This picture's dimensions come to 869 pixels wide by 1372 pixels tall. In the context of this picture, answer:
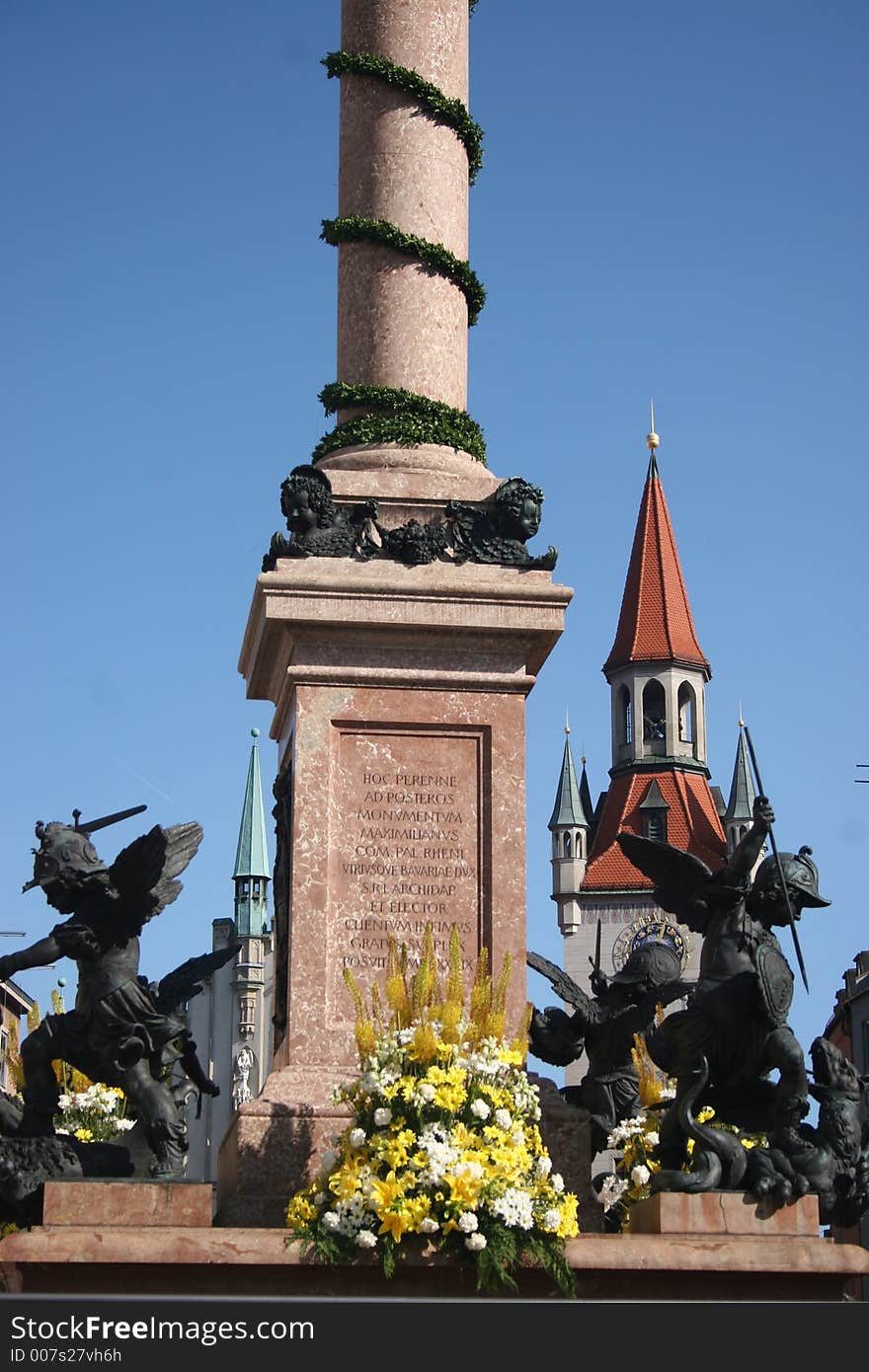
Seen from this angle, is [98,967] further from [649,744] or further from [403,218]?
[649,744]

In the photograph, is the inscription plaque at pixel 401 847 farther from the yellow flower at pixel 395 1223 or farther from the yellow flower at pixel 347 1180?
the yellow flower at pixel 395 1223

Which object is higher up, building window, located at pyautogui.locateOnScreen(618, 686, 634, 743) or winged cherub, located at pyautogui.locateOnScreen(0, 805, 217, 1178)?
building window, located at pyautogui.locateOnScreen(618, 686, 634, 743)

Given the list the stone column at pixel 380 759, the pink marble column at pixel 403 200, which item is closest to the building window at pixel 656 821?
the pink marble column at pixel 403 200

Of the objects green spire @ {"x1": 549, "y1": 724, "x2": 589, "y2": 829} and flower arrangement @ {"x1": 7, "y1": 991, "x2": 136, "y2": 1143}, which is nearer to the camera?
flower arrangement @ {"x1": 7, "y1": 991, "x2": 136, "y2": 1143}

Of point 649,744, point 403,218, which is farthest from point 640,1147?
point 649,744

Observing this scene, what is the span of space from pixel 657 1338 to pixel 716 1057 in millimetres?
2629

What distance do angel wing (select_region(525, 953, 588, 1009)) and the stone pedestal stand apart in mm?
873

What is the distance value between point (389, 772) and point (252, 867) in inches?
3994

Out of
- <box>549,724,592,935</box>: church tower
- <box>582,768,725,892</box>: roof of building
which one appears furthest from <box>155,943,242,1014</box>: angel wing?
<box>549,724,592,935</box>: church tower

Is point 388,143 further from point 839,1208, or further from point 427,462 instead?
point 839,1208

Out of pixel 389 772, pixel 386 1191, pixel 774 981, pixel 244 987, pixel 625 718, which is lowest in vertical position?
pixel 386 1191

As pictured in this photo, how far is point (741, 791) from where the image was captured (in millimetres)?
161875

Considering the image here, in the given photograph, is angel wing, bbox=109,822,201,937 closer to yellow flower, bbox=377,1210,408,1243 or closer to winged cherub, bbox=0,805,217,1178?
winged cherub, bbox=0,805,217,1178

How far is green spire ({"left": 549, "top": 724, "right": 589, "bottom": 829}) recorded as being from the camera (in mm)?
163125
